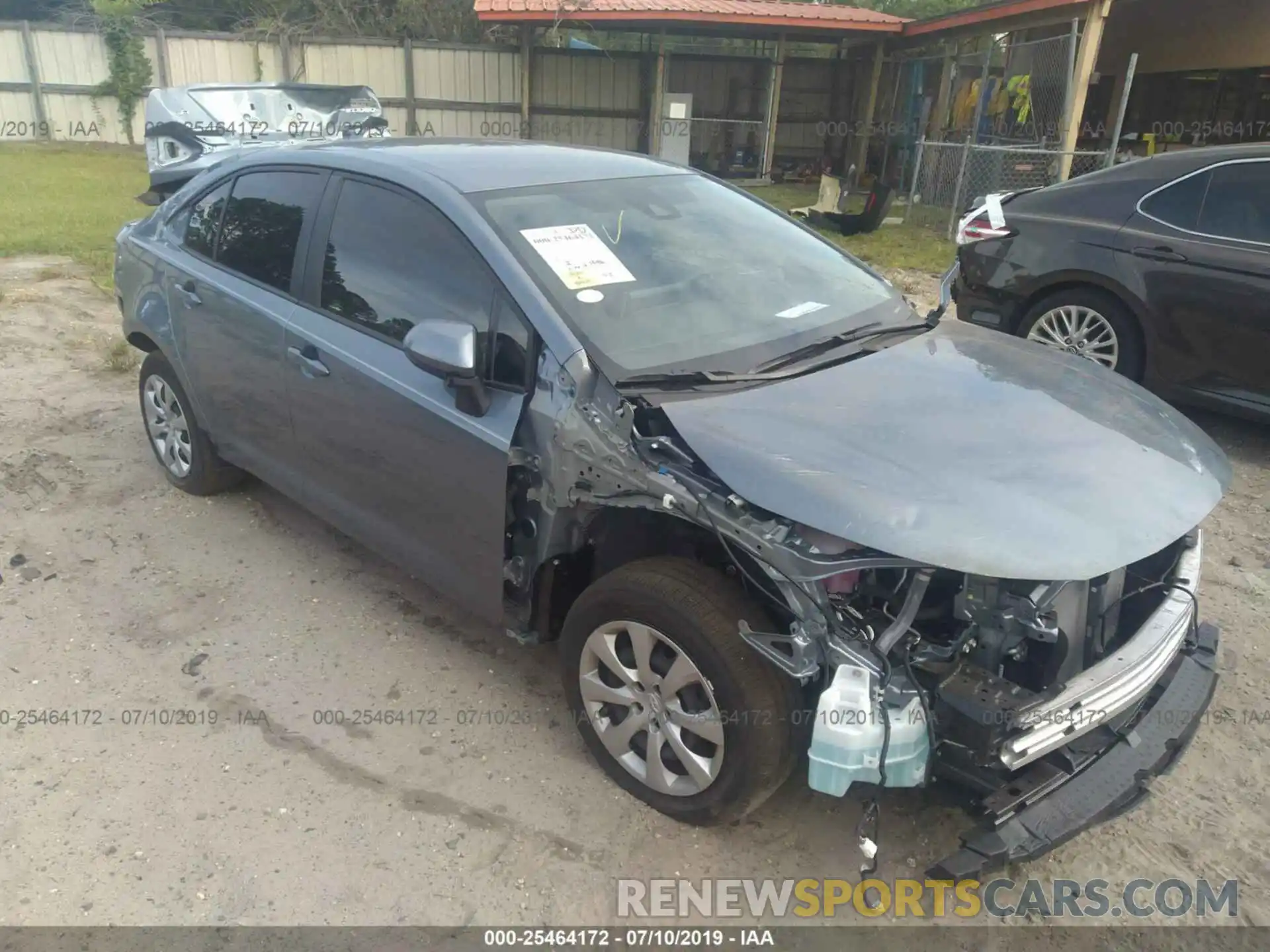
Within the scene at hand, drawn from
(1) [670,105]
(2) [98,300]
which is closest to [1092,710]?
(2) [98,300]

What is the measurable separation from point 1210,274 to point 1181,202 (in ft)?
1.82

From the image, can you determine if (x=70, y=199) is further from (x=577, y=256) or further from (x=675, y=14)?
(x=577, y=256)

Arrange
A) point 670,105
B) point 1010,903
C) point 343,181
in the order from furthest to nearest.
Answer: point 670,105 → point 343,181 → point 1010,903

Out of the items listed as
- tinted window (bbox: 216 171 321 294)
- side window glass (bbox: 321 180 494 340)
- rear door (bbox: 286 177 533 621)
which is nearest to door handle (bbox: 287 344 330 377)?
rear door (bbox: 286 177 533 621)

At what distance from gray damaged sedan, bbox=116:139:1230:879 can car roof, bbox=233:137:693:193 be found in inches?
0.8

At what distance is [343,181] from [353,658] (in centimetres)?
181

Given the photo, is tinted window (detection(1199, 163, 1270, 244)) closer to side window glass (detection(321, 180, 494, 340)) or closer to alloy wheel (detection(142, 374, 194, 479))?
side window glass (detection(321, 180, 494, 340))

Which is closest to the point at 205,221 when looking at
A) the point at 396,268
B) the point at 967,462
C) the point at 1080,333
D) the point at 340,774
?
the point at 396,268

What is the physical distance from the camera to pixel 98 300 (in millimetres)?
8336

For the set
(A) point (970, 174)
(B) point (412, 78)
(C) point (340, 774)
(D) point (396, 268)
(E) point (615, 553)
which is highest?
(B) point (412, 78)

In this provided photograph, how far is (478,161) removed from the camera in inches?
138

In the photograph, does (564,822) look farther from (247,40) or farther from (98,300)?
(247,40)

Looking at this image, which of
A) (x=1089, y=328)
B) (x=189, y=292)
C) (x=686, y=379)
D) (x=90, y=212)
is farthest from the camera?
(x=90, y=212)

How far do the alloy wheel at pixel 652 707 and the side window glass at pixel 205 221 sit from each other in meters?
2.74
